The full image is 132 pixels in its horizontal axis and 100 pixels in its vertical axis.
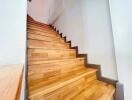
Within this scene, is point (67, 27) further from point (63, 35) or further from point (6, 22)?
point (6, 22)

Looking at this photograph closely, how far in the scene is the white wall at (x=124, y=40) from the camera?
5.15 ft

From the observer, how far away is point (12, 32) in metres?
0.79

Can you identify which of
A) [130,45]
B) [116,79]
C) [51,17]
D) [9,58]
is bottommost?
[116,79]

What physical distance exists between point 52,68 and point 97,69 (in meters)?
0.93

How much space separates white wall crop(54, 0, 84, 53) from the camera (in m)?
2.50

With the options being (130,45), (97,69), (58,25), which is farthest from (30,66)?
(58,25)

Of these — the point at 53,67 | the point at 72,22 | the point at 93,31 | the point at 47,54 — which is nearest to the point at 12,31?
the point at 53,67

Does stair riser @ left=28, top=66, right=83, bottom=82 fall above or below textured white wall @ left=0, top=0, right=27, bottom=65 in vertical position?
below

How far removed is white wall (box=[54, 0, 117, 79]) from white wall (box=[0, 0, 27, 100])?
149 cm

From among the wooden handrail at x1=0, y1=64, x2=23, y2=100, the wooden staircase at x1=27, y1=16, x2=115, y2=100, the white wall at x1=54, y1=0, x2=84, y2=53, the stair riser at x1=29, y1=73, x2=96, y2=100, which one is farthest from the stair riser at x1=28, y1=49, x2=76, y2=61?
the wooden handrail at x1=0, y1=64, x2=23, y2=100

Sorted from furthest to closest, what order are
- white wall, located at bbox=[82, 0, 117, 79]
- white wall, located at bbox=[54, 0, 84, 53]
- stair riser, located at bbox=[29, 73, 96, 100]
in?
1. white wall, located at bbox=[54, 0, 84, 53]
2. white wall, located at bbox=[82, 0, 117, 79]
3. stair riser, located at bbox=[29, 73, 96, 100]

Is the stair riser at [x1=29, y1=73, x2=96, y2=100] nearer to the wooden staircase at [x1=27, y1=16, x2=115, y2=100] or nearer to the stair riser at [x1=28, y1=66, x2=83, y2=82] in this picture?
the wooden staircase at [x1=27, y1=16, x2=115, y2=100]

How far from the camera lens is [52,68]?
5.02 feet

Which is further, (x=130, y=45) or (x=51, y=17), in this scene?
(x=51, y=17)
